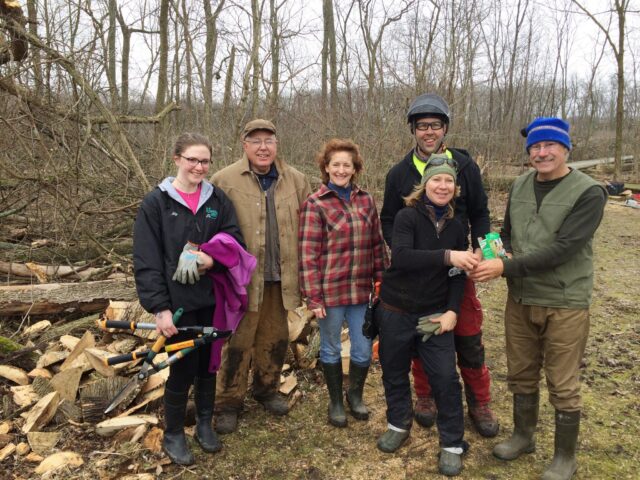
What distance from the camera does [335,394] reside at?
11.0ft

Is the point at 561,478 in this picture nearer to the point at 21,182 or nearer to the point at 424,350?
the point at 424,350

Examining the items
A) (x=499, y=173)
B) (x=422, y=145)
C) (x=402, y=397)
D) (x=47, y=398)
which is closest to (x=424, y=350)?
(x=402, y=397)

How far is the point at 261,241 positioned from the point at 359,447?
1.51 metres

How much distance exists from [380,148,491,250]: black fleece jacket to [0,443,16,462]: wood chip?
8.70 ft

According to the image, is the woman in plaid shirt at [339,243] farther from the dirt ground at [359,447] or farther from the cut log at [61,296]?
the cut log at [61,296]

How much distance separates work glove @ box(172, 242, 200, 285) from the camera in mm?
2557

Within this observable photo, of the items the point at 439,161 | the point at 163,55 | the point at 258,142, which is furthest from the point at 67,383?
the point at 163,55

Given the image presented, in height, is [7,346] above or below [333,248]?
below

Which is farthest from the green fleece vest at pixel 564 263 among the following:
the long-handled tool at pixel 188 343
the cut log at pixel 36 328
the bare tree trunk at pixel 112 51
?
the bare tree trunk at pixel 112 51

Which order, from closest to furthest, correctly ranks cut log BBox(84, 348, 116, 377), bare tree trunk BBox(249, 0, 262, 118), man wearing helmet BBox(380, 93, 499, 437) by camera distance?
man wearing helmet BBox(380, 93, 499, 437) → cut log BBox(84, 348, 116, 377) → bare tree trunk BBox(249, 0, 262, 118)

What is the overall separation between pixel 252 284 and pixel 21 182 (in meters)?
3.90

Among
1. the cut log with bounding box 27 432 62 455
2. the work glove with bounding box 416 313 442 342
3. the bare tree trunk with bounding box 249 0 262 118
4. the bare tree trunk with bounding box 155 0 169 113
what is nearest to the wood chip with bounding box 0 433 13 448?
the cut log with bounding box 27 432 62 455

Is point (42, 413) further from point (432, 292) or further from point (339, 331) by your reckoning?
point (432, 292)

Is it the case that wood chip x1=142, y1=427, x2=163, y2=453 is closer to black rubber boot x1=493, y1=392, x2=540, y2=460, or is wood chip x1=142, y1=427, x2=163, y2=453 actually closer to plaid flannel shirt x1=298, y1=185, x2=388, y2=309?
plaid flannel shirt x1=298, y1=185, x2=388, y2=309
